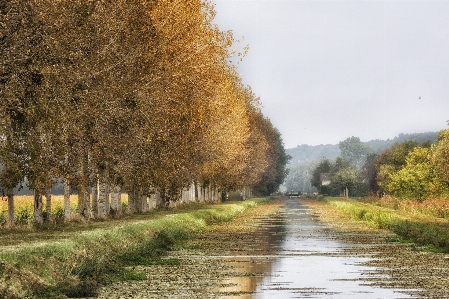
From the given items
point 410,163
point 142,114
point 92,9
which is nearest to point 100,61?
point 92,9

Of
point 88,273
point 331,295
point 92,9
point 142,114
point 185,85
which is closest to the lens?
point 331,295

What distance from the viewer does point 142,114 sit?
1576 inches

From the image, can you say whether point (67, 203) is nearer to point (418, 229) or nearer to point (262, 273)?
point (418, 229)

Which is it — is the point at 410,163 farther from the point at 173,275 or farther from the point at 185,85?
the point at 173,275

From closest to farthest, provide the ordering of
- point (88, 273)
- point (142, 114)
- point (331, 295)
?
1. point (331, 295)
2. point (88, 273)
3. point (142, 114)

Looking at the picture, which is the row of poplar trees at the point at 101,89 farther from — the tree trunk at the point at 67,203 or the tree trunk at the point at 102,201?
the tree trunk at the point at 102,201

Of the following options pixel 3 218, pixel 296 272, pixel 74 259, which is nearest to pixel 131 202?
pixel 3 218

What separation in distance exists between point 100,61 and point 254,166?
3412 inches

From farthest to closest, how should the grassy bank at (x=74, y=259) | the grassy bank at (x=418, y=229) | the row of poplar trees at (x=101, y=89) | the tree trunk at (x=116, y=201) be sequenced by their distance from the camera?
1. the tree trunk at (x=116, y=201)
2. the grassy bank at (x=418, y=229)
3. the row of poplar trees at (x=101, y=89)
4. the grassy bank at (x=74, y=259)

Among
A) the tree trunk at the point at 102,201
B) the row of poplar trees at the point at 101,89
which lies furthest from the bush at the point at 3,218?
the tree trunk at the point at 102,201

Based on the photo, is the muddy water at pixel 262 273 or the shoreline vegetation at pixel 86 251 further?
the muddy water at pixel 262 273

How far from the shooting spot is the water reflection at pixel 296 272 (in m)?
20.1

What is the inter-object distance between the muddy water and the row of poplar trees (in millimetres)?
6203

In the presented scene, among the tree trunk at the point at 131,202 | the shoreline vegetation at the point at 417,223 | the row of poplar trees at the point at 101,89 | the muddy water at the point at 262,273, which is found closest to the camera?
the muddy water at the point at 262,273
